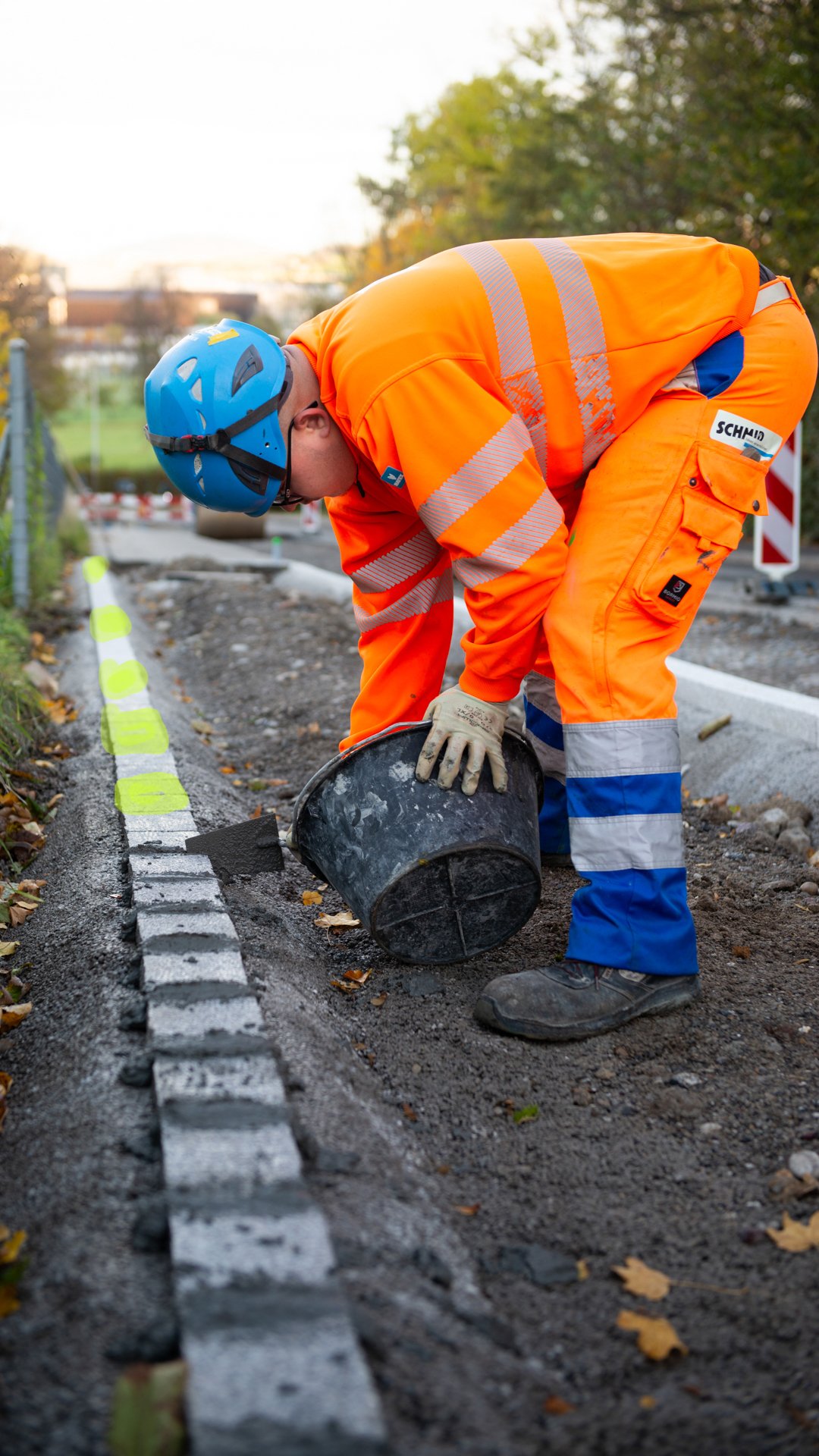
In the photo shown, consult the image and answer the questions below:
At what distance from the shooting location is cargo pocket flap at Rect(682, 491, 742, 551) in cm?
244

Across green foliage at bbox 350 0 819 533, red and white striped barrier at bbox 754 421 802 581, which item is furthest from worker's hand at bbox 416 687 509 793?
green foliage at bbox 350 0 819 533

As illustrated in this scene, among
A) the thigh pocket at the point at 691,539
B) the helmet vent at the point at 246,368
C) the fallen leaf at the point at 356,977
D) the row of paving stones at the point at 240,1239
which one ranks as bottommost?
the fallen leaf at the point at 356,977

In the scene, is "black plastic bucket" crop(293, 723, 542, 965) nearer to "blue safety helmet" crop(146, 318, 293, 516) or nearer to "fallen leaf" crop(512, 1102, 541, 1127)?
"fallen leaf" crop(512, 1102, 541, 1127)

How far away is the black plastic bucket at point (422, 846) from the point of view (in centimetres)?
253

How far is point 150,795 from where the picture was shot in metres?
3.52

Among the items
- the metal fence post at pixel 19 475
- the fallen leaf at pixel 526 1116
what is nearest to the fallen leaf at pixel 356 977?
the fallen leaf at pixel 526 1116

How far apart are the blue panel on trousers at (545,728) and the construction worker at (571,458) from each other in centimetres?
74

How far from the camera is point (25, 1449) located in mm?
1250

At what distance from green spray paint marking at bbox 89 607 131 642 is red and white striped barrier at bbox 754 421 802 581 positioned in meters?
4.11

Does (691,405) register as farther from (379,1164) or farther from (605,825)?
(379,1164)

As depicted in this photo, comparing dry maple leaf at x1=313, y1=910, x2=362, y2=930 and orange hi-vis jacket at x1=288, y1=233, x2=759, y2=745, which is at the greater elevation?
orange hi-vis jacket at x1=288, y1=233, x2=759, y2=745

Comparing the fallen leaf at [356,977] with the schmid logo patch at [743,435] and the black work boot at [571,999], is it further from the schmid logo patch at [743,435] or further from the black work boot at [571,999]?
the schmid logo patch at [743,435]

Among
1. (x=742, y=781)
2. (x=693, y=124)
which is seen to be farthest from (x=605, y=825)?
(x=693, y=124)

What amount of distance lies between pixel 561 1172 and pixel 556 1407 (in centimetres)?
58
